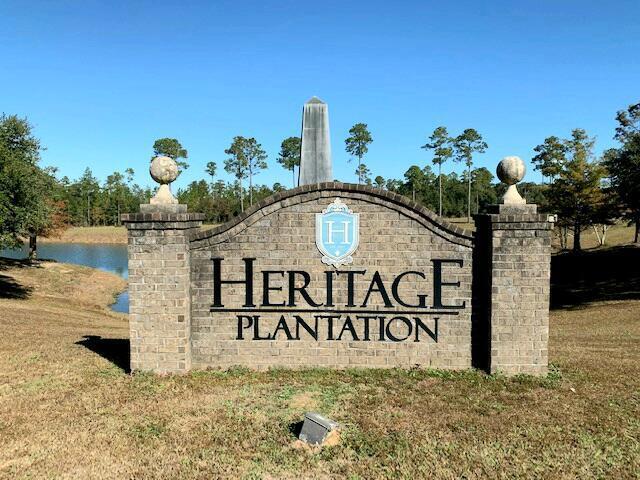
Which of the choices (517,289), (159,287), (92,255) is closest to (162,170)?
(159,287)

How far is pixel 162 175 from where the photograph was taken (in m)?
8.37

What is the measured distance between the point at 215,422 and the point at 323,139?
20.5 ft

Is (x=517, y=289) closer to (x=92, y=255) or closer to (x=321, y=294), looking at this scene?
(x=321, y=294)

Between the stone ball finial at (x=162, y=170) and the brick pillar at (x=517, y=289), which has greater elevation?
the stone ball finial at (x=162, y=170)

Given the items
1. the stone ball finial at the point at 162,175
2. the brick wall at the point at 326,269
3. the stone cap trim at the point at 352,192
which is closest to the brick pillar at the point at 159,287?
the stone ball finial at the point at 162,175

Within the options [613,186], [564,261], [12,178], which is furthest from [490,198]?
[12,178]

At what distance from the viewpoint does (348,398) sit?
23.1 feet

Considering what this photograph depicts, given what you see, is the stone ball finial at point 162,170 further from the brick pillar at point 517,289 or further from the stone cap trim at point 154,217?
the brick pillar at point 517,289

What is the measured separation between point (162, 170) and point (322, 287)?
130 inches

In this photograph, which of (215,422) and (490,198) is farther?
(490,198)

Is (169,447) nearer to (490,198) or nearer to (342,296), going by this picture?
(342,296)

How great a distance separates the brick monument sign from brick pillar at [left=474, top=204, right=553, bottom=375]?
0.03 meters

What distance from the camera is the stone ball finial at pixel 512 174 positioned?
26.6ft

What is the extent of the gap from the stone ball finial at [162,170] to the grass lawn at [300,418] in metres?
3.27
